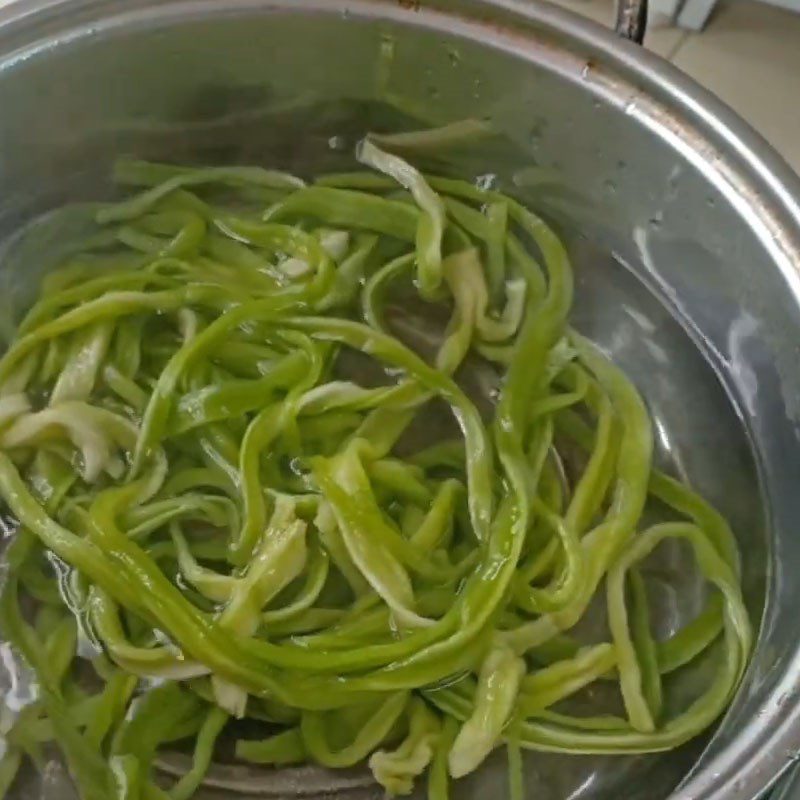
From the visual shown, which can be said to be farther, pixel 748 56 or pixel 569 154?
pixel 748 56

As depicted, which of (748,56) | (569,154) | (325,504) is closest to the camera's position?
(325,504)

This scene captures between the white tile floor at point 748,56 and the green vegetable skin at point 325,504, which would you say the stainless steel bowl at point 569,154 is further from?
the white tile floor at point 748,56

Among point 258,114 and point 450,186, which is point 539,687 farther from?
point 258,114

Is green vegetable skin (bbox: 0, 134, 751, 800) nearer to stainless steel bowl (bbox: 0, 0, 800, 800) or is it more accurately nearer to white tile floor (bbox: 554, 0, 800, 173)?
stainless steel bowl (bbox: 0, 0, 800, 800)

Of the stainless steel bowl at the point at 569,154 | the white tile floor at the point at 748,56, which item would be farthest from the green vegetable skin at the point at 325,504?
the white tile floor at the point at 748,56

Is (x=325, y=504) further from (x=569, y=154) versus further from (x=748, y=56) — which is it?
(x=748, y=56)

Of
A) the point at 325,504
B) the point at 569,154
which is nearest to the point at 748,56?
the point at 569,154
